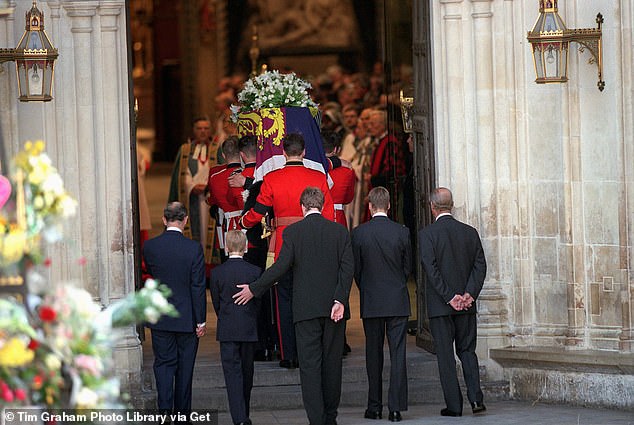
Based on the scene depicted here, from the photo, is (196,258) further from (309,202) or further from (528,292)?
(528,292)

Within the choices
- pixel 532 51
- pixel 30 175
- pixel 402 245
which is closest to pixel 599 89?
pixel 532 51

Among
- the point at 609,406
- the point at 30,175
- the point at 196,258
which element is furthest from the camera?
the point at 609,406

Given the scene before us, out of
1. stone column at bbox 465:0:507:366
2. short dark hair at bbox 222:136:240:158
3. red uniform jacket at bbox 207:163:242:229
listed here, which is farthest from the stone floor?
short dark hair at bbox 222:136:240:158

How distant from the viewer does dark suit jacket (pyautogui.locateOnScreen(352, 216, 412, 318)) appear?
10.2 m

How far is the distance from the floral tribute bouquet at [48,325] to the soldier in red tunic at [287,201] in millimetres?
4782

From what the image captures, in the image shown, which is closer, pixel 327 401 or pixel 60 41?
pixel 327 401

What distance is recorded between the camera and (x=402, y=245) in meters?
10.2

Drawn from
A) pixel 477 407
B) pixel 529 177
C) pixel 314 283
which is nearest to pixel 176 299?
pixel 314 283

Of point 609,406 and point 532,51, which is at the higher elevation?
point 532,51

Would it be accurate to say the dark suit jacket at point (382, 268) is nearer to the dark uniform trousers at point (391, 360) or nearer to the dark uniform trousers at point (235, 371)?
the dark uniform trousers at point (391, 360)

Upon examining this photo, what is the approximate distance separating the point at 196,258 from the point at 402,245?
147 cm

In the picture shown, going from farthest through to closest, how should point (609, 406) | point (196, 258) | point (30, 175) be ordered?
point (609, 406) → point (196, 258) → point (30, 175)

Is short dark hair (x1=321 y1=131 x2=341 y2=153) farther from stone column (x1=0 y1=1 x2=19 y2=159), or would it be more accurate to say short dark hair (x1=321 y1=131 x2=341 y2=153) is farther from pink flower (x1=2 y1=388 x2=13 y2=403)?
pink flower (x1=2 y1=388 x2=13 y2=403)

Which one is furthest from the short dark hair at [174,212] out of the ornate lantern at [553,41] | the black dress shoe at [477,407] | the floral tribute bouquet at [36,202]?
the floral tribute bouquet at [36,202]
